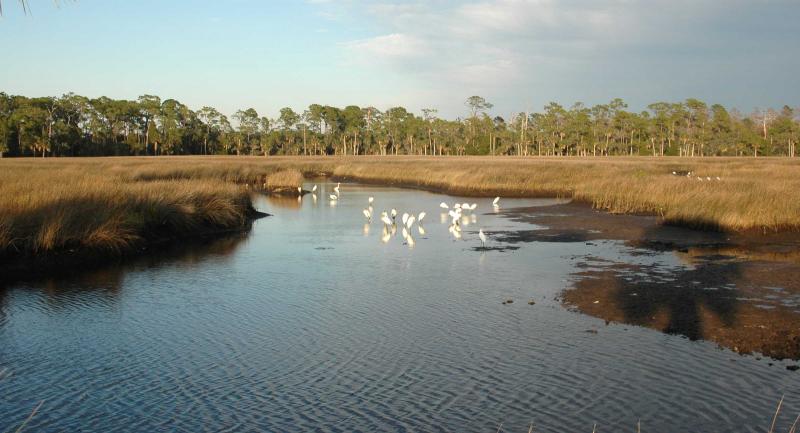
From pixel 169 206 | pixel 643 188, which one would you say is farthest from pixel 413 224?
pixel 643 188

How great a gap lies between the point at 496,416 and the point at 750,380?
3059mm

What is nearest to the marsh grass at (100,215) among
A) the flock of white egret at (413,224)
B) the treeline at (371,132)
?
the flock of white egret at (413,224)

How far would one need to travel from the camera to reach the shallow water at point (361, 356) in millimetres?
6863

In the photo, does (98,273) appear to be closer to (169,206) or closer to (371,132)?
(169,206)

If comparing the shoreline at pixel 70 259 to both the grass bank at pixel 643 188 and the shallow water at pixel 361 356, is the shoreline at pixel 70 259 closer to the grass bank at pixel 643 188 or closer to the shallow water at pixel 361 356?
the shallow water at pixel 361 356

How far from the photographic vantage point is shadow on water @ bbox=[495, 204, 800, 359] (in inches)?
375

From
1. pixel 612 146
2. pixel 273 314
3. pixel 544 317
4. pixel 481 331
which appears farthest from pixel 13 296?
pixel 612 146

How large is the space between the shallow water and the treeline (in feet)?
237

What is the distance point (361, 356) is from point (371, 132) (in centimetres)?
11183

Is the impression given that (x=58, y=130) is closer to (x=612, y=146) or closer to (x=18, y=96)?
(x=18, y=96)

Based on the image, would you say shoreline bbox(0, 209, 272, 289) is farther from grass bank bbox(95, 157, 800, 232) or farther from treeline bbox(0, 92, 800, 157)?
treeline bbox(0, 92, 800, 157)

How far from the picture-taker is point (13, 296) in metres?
11.9

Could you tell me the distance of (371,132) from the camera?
11931 centimetres

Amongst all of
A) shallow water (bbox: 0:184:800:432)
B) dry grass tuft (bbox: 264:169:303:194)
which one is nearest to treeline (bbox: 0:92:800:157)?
dry grass tuft (bbox: 264:169:303:194)
